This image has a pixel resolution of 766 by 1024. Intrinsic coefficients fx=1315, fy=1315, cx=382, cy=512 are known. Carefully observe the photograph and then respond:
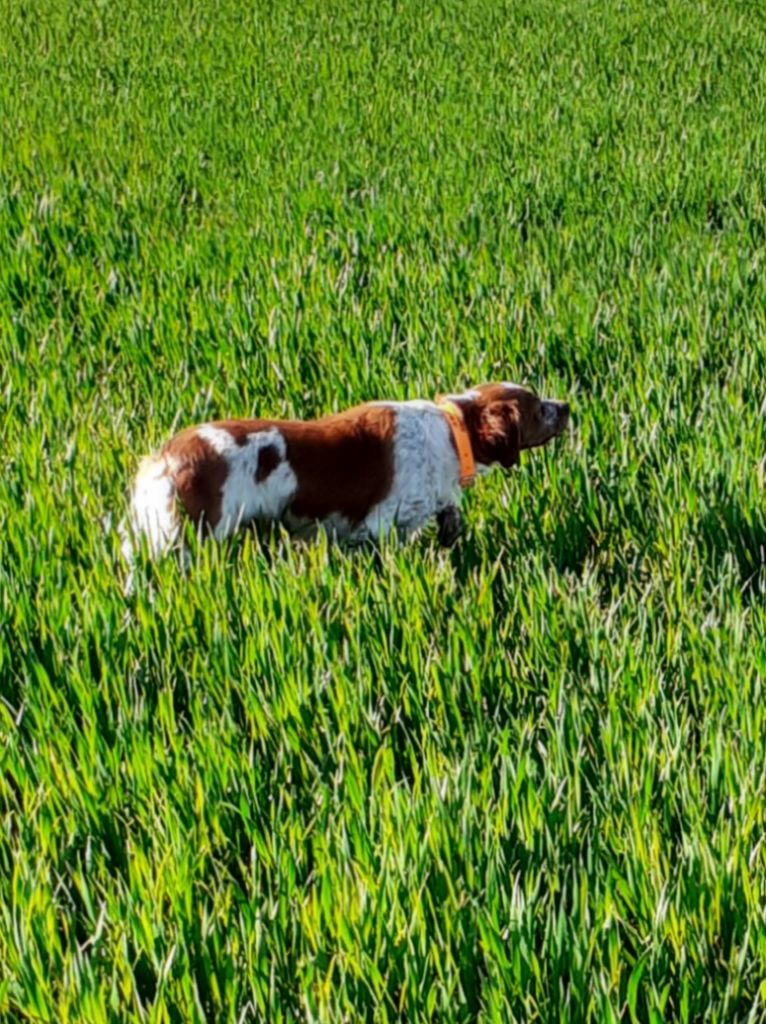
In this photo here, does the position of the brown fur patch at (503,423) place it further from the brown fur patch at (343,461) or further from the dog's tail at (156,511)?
the dog's tail at (156,511)

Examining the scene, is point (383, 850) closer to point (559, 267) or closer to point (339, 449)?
point (339, 449)

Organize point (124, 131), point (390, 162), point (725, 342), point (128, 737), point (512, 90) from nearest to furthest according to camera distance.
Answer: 1. point (128, 737)
2. point (725, 342)
3. point (390, 162)
4. point (124, 131)
5. point (512, 90)

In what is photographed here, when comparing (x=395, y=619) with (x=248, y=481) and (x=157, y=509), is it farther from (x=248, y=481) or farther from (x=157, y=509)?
(x=157, y=509)

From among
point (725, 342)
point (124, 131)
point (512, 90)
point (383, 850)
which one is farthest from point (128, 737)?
point (512, 90)

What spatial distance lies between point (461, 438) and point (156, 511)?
0.88 m

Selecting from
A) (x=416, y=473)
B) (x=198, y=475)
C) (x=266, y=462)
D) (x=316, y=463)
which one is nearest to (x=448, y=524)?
(x=416, y=473)

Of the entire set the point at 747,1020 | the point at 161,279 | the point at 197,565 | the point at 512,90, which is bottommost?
the point at 747,1020

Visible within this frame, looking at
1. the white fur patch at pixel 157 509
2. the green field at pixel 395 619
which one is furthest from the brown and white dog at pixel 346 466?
the green field at pixel 395 619

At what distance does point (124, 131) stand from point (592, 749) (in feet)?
20.2

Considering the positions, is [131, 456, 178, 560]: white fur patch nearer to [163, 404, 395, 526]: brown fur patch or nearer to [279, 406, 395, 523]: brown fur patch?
[163, 404, 395, 526]: brown fur patch

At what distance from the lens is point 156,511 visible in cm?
320

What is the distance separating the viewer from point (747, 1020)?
1863 millimetres

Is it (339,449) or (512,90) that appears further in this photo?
(512,90)

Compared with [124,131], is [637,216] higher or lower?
lower
